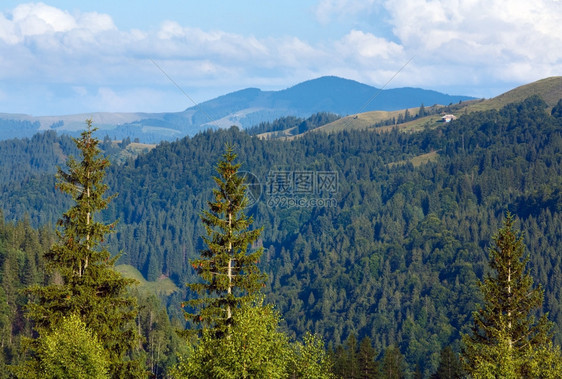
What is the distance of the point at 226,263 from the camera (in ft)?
135

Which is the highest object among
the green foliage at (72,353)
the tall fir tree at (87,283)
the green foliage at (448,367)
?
the tall fir tree at (87,283)

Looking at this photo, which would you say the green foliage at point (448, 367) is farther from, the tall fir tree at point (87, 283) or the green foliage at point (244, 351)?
the green foliage at point (244, 351)

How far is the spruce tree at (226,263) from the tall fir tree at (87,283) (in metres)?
5.82

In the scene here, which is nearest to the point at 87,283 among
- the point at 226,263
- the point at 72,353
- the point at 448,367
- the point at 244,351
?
the point at 72,353

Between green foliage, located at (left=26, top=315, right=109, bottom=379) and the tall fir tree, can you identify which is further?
the tall fir tree

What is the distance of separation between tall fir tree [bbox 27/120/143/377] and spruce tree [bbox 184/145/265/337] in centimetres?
582

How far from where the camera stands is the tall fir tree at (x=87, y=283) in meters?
43.6

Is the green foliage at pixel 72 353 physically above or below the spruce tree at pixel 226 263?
below

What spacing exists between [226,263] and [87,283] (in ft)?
28.1

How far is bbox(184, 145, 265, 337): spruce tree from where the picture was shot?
132ft

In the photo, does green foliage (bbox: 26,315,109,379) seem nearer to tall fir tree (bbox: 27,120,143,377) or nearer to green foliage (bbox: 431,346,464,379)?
tall fir tree (bbox: 27,120,143,377)

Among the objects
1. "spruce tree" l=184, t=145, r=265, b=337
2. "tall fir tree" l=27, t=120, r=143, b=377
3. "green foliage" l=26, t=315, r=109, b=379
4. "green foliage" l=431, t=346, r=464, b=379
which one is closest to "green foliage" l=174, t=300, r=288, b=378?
"spruce tree" l=184, t=145, r=265, b=337

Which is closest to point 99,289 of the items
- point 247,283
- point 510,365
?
point 247,283

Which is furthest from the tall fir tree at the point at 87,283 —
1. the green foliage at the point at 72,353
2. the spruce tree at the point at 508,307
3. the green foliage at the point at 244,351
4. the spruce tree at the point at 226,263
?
the spruce tree at the point at 508,307
